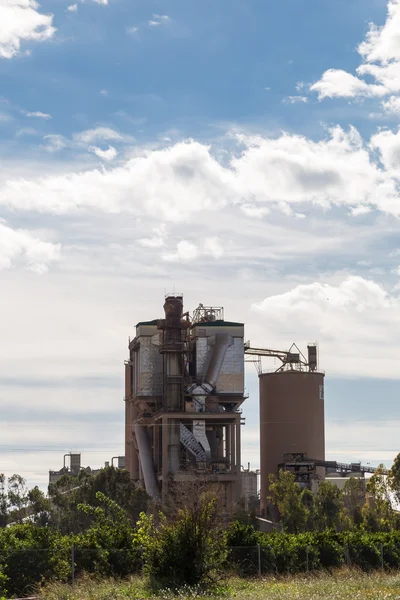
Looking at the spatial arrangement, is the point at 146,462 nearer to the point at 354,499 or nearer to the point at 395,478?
the point at 354,499

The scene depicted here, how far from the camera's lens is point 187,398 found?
110 metres

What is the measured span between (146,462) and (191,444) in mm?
8645

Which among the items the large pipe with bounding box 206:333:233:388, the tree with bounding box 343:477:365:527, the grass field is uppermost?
the large pipe with bounding box 206:333:233:388

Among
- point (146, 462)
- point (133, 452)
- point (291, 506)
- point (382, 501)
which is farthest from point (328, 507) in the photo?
point (133, 452)

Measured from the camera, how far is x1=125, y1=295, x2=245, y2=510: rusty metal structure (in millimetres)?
106000

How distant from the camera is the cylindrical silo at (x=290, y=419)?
116 metres

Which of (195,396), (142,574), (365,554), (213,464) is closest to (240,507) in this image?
(213,464)

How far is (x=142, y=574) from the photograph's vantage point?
38.2 m

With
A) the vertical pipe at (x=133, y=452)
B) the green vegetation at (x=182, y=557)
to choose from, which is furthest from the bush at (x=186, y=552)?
the vertical pipe at (x=133, y=452)

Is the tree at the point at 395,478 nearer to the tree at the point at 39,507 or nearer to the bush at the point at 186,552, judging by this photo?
the tree at the point at 39,507

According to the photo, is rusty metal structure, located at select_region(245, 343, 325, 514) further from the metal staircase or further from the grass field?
the grass field

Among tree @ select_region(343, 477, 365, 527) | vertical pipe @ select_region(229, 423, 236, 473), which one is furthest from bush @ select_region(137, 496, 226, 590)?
vertical pipe @ select_region(229, 423, 236, 473)

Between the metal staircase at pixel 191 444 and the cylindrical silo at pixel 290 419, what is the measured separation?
13884 mm

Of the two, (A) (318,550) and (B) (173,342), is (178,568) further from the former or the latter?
(B) (173,342)
